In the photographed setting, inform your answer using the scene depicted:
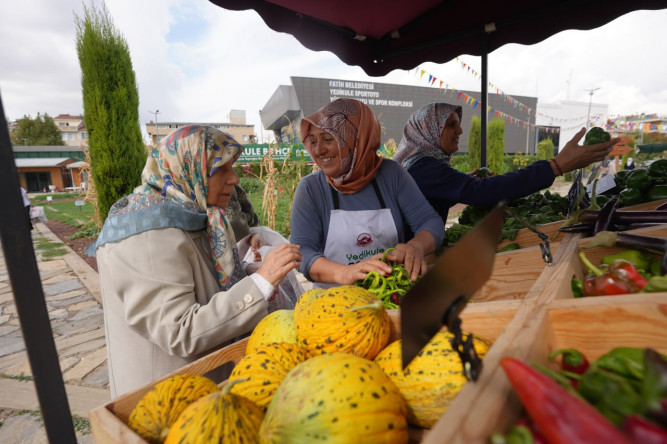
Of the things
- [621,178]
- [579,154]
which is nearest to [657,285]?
[579,154]

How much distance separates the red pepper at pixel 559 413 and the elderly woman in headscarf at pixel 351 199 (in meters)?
1.69

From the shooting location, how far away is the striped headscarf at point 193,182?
1661 millimetres

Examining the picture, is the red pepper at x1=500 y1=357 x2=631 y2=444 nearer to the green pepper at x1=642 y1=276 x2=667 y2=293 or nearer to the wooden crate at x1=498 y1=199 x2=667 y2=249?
the green pepper at x1=642 y1=276 x2=667 y2=293

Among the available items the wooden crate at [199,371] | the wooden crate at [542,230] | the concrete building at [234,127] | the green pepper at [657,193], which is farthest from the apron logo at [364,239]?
the concrete building at [234,127]

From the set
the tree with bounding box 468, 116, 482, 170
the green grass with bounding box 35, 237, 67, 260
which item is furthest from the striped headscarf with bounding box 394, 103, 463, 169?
the tree with bounding box 468, 116, 482, 170

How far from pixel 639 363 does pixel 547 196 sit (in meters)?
→ 3.02

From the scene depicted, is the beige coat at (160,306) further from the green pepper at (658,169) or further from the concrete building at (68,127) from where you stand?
the concrete building at (68,127)

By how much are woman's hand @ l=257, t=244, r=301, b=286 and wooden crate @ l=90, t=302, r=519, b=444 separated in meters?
0.36

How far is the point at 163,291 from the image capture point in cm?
138

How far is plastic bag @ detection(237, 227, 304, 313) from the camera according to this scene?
1896mm

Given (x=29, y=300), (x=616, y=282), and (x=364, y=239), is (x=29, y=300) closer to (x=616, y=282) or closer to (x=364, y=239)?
(x=364, y=239)

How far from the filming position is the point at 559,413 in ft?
1.62

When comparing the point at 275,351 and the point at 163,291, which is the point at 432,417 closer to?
the point at 275,351

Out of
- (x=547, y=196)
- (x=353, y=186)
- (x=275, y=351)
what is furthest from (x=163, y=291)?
(x=547, y=196)
